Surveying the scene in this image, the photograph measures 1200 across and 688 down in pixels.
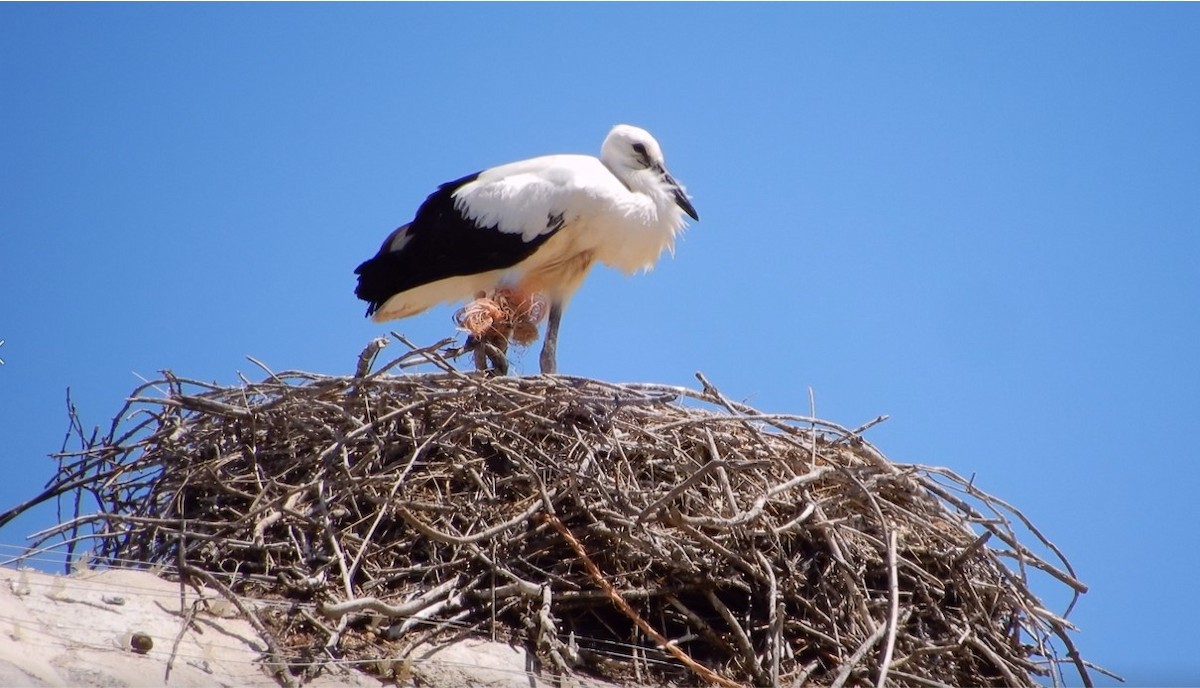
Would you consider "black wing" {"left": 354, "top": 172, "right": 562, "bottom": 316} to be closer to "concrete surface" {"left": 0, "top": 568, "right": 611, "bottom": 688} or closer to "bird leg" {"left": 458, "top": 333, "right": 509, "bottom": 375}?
"bird leg" {"left": 458, "top": 333, "right": 509, "bottom": 375}

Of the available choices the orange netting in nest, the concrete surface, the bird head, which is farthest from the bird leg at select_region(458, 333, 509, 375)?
the concrete surface

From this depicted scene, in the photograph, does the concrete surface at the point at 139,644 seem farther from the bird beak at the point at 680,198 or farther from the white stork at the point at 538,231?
the bird beak at the point at 680,198

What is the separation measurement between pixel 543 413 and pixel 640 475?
1.53 feet

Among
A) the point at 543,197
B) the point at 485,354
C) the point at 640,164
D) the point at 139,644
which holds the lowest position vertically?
the point at 139,644

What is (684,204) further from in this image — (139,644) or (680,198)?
(139,644)

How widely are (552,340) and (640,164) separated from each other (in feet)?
3.78

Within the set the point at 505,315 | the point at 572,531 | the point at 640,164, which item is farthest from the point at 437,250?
the point at 572,531

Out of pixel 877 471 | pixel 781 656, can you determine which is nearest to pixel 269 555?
pixel 781 656

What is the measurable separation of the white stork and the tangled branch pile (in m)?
1.78

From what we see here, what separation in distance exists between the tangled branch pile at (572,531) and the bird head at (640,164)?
7.78ft

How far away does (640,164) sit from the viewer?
307 inches

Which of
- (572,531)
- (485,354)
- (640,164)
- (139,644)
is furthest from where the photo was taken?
(640,164)

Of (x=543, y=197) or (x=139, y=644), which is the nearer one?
(x=139, y=644)

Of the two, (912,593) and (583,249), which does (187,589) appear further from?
(583,249)
